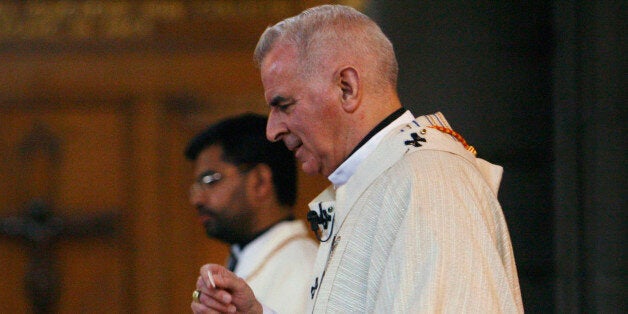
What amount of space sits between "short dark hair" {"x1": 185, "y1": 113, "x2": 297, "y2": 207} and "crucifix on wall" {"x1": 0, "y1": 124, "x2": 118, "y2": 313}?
1.50 meters

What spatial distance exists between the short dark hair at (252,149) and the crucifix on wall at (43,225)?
1.50 m

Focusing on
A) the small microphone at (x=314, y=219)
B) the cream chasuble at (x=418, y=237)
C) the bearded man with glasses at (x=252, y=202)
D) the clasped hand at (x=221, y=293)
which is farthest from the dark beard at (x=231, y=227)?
the cream chasuble at (x=418, y=237)

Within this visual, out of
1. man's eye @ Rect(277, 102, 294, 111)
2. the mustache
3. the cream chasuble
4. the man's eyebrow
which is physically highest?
the man's eyebrow

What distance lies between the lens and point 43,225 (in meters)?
6.08

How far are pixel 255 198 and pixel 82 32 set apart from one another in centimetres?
184

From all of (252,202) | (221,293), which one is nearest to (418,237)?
(221,293)

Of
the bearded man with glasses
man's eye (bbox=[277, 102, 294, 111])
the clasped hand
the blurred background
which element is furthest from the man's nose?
the blurred background

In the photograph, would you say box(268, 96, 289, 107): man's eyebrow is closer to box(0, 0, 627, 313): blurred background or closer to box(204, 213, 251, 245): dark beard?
box(204, 213, 251, 245): dark beard

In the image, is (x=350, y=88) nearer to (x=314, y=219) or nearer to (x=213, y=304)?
(x=314, y=219)

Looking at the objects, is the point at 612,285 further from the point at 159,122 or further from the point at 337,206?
the point at 159,122

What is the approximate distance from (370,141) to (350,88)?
0.40 ft

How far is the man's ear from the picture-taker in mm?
2754

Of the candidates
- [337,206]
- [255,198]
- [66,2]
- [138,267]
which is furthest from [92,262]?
[337,206]

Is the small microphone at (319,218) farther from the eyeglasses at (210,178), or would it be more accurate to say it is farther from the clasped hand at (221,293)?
the eyeglasses at (210,178)
